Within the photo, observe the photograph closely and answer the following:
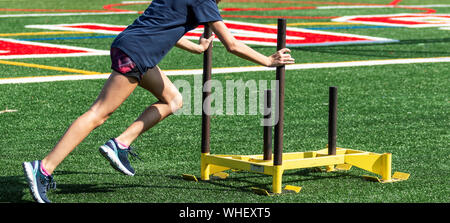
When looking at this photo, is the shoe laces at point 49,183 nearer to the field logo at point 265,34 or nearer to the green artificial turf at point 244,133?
the green artificial turf at point 244,133

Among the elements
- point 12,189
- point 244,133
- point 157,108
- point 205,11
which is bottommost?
point 244,133

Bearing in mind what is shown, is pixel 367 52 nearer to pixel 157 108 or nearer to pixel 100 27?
pixel 100 27

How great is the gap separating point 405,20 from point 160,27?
1742 cm

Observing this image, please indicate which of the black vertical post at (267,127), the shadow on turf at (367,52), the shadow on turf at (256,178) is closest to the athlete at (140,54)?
the black vertical post at (267,127)

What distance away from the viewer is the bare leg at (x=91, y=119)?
5766 millimetres

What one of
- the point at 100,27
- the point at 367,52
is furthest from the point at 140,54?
the point at 100,27

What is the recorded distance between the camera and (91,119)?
5805 millimetres

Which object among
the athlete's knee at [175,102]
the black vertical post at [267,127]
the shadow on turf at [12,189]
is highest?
the athlete's knee at [175,102]

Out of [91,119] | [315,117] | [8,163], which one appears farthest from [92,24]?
[91,119]

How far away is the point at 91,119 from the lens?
5.80m

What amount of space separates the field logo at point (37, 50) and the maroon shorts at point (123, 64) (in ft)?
30.7

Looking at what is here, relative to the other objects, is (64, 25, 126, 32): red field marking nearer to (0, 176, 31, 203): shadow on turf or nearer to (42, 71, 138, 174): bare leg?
(0, 176, 31, 203): shadow on turf

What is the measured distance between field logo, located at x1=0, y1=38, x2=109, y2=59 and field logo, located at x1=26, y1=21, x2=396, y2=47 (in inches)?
99.8

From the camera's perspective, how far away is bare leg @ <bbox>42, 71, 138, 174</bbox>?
5.77 metres
